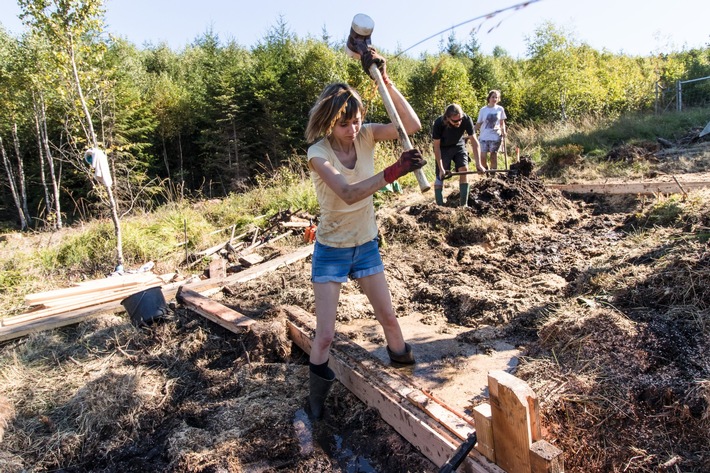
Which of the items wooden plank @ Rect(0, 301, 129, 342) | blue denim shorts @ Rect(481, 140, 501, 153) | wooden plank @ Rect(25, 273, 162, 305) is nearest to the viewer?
wooden plank @ Rect(0, 301, 129, 342)

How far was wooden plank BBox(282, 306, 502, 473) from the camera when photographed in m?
2.11

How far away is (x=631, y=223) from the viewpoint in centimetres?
588

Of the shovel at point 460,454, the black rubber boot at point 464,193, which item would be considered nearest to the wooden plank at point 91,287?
the black rubber boot at point 464,193

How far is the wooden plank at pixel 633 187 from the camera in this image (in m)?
6.24

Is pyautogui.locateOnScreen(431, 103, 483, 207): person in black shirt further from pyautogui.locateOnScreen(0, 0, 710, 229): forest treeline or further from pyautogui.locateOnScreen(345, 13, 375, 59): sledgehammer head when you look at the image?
pyautogui.locateOnScreen(0, 0, 710, 229): forest treeline

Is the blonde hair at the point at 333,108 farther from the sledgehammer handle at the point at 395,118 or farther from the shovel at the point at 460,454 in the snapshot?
the shovel at the point at 460,454

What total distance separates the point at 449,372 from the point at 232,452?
1.46 m

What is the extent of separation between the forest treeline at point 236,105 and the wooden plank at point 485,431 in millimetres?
14028

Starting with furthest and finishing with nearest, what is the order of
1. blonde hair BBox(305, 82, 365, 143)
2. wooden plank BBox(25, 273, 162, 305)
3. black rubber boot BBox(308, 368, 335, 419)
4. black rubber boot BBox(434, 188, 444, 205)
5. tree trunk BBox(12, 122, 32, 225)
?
tree trunk BBox(12, 122, 32, 225), black rubber boot BBox(434, 188, 444, 205), wooden plank BBox(25, 273, 162, 305), black rubber boot BBox(308, 368, 335, 419), blonde hair BBox(305, 82, 365, 143)

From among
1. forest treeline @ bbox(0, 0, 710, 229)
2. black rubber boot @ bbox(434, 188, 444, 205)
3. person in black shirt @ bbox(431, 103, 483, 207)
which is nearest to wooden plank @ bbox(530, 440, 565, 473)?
person in black shirt @ bbox(431, 103, 483, 207)

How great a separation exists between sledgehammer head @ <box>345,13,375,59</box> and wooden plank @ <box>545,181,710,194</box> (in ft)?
15.5

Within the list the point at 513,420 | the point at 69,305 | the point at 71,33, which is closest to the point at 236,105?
the point at 71,33

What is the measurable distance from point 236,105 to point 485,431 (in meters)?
21.0

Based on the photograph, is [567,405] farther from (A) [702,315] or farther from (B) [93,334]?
(B) [93,334]
